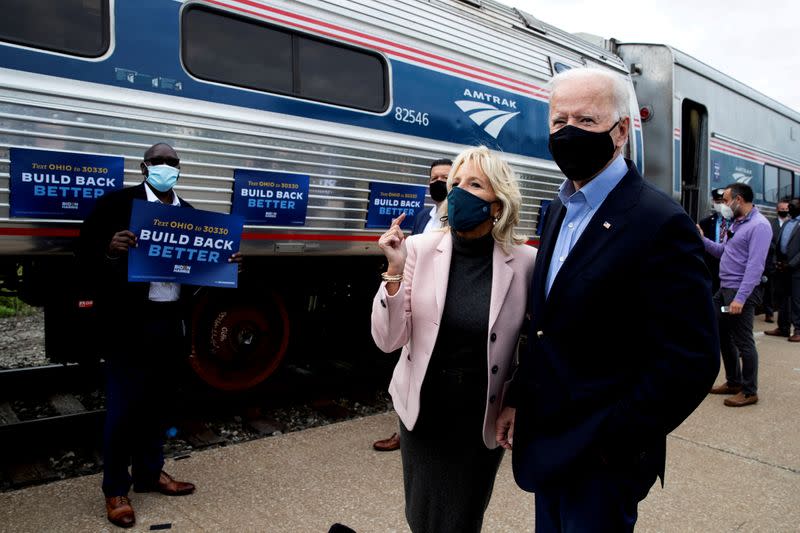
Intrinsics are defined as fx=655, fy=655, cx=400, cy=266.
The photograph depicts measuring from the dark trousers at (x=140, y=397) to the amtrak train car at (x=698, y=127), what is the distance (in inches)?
294

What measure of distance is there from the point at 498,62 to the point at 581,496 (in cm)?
518

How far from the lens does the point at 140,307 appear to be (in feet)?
11.1

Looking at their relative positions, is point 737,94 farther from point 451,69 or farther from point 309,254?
point 309,254

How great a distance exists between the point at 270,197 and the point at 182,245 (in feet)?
3.35

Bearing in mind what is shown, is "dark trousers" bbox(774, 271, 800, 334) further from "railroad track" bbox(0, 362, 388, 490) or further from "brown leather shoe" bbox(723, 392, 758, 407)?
"railroad track" bbox(0, 362, 388, 490)

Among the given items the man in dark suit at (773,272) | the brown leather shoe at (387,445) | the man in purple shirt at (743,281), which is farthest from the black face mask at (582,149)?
the man in dark suit at (773,272)

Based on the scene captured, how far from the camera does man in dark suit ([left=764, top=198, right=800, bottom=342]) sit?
9023 millimetres

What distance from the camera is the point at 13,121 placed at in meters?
3.44

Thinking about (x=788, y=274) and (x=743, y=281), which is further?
(x=788, y=274)

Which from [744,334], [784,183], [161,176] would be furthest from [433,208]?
[784,183]

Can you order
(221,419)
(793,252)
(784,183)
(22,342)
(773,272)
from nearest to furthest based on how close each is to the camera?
1. (221,419)
2. (22,342)
3. (793,252)
4. (773,272)
5. (784,183)

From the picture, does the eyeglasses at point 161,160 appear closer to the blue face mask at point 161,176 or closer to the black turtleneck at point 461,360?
the blue face mask at point 161,176

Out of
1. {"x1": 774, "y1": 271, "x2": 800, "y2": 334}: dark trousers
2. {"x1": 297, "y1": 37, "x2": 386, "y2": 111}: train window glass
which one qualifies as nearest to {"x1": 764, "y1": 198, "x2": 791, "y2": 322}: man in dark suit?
{"x1": 774, "y1": 271, "x2": 800, "y2": 334}: dark trousers

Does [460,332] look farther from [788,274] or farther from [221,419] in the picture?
[788,274]
